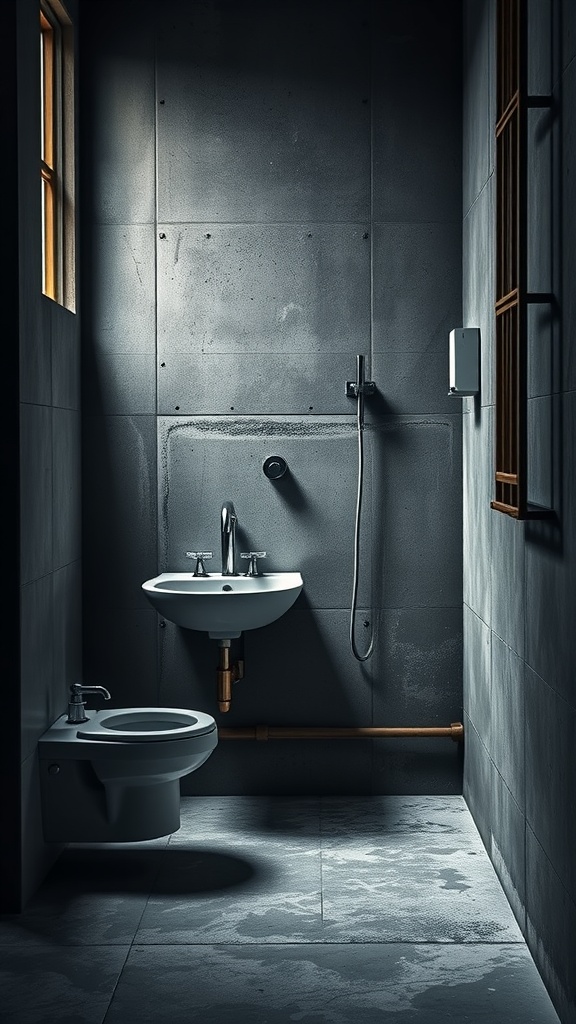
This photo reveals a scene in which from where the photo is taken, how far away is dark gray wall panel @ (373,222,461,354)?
3961 mm

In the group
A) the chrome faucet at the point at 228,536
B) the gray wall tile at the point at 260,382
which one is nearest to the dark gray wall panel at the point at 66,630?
the chrome faucet at the point at 228,536

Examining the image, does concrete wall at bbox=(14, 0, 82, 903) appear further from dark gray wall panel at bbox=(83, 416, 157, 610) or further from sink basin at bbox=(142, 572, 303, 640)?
sink basin at bbox=(142, 572, 303, 640)

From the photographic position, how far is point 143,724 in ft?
11.5

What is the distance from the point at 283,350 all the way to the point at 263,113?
808 mm

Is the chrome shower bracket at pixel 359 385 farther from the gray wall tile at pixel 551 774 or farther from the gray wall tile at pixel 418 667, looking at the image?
the gray wall tile at pixel 551 774

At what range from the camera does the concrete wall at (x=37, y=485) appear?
307cm

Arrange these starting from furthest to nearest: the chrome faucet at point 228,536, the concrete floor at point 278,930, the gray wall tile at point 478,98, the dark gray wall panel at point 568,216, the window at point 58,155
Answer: the chrome faucet at point 228,536, the window at point 58,155, the gray wall tile at point 478,98, the concrete floor at point 278,930, the dark gray wall panel at point 568,216

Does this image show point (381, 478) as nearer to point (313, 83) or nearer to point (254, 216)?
point (254, 216)

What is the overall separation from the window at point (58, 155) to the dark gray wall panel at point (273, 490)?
1.99ft

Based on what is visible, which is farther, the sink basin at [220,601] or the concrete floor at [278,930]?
the sink basin at [220,601]

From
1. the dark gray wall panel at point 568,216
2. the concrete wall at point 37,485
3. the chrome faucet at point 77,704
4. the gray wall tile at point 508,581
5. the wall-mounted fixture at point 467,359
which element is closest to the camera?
the dark gray wall panel at point 568,216

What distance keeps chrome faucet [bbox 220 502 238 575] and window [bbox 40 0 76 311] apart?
0.86 metres

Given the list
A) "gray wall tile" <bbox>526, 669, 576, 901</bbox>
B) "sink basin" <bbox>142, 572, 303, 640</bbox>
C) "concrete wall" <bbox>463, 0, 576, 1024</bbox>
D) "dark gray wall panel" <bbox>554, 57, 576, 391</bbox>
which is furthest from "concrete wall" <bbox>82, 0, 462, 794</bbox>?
"dark gray wall panel" <bbox>554, 57, 576, 391</bbox>

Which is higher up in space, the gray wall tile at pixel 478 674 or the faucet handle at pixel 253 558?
the faucet handle at pixel 253 558
